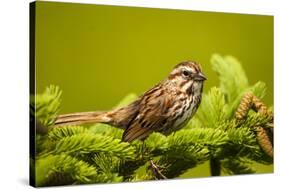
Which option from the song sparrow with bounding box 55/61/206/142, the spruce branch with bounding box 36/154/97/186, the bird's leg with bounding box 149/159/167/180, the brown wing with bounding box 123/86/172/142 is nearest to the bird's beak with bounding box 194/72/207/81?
the song sparrow with bounding box 55/61/206/142

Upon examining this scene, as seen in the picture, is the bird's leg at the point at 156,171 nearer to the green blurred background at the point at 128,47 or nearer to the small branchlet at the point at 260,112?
the green blurred background at the point at 128,47

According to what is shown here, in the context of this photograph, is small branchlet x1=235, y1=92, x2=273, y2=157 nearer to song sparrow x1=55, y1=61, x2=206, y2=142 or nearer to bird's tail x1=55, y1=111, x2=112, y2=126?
song sparrow x1=55, y1=61, x2=206, y2=142

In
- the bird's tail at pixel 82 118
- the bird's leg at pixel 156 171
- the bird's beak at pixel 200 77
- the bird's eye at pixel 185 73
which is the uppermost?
the bird's eye at pixel 185 73

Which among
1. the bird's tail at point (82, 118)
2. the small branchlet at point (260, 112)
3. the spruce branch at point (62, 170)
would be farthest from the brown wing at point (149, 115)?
the small branchlet at point (260, 112)

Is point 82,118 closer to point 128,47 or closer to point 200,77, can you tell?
point 128,47

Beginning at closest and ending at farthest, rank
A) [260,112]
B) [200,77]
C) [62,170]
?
[62,170], [200,77], [260,112]

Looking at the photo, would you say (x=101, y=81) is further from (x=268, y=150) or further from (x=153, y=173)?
(x=268, y=150)

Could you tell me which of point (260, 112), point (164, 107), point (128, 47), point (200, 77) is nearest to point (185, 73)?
point (200, 77)
